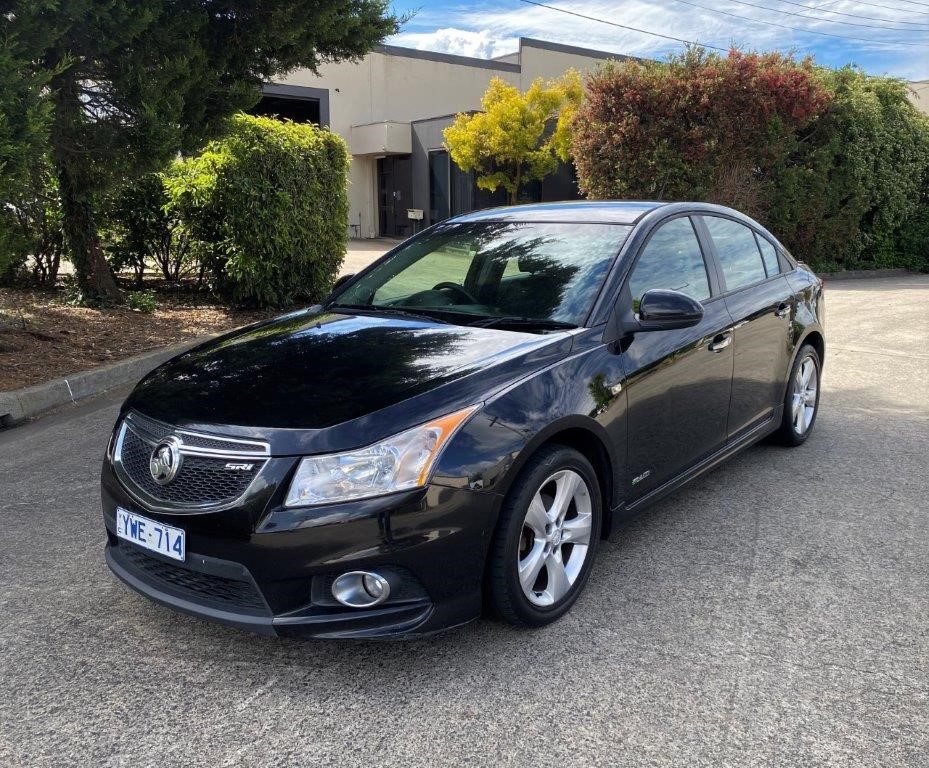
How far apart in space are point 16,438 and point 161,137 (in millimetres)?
3156

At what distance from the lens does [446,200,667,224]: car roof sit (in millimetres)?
4180

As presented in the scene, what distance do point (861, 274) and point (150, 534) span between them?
17631 millimetres

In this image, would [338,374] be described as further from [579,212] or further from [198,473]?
[579,212]

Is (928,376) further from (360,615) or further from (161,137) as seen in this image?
(161,137)

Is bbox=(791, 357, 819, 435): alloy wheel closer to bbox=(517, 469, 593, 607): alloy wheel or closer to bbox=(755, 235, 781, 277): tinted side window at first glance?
bbox=(755, 235, 781, 277): tinted side window

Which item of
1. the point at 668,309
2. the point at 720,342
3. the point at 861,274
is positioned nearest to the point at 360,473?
the point at 668,309

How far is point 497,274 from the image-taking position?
4098 mm

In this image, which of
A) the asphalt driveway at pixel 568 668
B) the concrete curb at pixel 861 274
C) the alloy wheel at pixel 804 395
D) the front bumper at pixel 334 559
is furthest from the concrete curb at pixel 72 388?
the concrete curb at pixel 861 274

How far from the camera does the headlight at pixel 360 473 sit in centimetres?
269

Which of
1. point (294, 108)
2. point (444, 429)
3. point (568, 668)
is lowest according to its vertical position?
point (568, 668)

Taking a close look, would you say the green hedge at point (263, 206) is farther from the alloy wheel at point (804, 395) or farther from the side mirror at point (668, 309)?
the side mirror at point (668, 309)

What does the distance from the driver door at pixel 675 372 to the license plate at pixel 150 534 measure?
181 centimetres

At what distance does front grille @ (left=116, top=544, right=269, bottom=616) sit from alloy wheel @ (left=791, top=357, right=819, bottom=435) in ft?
12.0

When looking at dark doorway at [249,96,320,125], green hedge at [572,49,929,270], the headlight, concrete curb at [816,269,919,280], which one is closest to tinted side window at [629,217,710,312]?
the headlight
